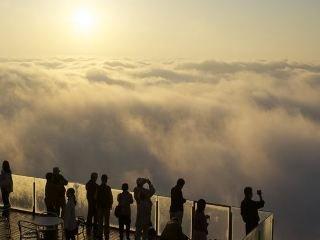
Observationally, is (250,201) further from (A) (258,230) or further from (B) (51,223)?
(B) (51,223)

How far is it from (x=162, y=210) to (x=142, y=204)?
249cm

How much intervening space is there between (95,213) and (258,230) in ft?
15.7

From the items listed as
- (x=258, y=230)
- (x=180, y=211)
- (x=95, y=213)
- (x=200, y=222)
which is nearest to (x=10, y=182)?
(x=95, y=213)

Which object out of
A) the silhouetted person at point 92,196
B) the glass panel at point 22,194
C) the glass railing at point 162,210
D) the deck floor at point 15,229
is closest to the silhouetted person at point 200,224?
the glass railing at point 162,210

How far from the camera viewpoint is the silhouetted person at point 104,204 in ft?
40.6

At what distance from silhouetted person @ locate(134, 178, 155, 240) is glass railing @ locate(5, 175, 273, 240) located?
128 centimetres

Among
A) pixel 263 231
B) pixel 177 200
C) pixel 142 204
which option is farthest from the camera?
pixel 177 200

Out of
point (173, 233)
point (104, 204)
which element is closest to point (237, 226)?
point (104, 204)

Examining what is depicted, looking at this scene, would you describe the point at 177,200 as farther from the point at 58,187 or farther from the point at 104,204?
the point at 58,187

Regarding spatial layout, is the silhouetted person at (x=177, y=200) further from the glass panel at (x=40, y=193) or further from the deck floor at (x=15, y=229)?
the glass panel at (x=40, y=193)

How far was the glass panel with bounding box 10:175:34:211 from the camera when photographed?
53.6ft

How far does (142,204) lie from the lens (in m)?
12.2

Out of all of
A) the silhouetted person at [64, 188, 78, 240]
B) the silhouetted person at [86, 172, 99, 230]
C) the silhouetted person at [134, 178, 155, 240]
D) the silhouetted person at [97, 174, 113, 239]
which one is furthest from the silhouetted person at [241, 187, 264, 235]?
the silhouetted person at [64, 188, 78, 240]

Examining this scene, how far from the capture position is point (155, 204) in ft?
48.2
